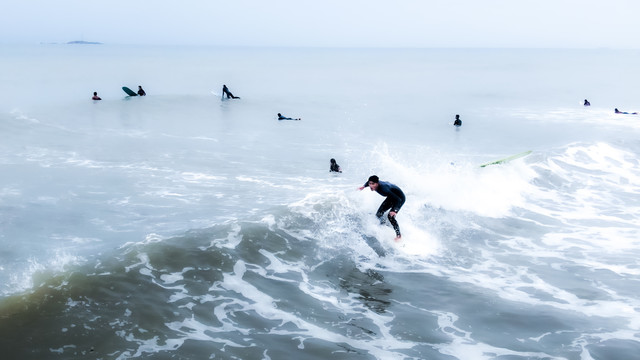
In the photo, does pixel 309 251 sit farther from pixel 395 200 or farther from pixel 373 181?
pixel 395 200

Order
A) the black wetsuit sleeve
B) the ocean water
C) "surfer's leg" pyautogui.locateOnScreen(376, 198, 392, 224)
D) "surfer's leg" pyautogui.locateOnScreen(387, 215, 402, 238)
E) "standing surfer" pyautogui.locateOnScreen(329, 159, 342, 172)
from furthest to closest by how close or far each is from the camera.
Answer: "standing surfer" pyautogui.locateOnScreen(329, 159, 342, 172) → "surfer's leg" pyautogui.locateOnScreen(376, 198, 392, 224) → the black wetsuit sleeve → "surfer's leg" pyautogui.locateOnScreen(387, 215, 402, 238) → the ocean water

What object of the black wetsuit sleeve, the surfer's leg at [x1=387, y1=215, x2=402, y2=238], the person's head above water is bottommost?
the surfer's leg at [x1=387, y1=215, x2=402, y2=238]

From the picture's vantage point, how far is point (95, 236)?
15.2 m

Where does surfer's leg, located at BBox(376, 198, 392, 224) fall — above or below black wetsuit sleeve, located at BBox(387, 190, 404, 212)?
below

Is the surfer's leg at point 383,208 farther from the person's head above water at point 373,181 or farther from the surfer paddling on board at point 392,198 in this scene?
the person's head above water at point 373,181

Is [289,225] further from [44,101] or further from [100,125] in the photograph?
[44,101]

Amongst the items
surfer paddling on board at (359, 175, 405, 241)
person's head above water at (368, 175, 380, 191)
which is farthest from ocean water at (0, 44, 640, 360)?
person's head above water at (368, 175, 380, 191)

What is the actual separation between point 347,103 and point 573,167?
115 feet

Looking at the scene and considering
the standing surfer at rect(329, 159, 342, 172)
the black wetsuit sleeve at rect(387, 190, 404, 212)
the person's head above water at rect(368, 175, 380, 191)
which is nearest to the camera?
Result: the person's head above water at rect(368, 175, 380, 191)

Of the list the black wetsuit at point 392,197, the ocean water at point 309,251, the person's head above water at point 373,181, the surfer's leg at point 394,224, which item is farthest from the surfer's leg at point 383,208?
the person's head above water at point 373,181

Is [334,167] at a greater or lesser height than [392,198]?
lesser

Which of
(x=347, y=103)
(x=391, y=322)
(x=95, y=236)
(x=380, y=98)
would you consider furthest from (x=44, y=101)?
(x=391, y=322)

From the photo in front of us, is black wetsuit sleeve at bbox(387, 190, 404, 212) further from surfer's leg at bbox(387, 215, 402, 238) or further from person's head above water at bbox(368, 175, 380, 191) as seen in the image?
person's head above water at bbox(368, 175, 380, 191)

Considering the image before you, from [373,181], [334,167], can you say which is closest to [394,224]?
[373,181]
